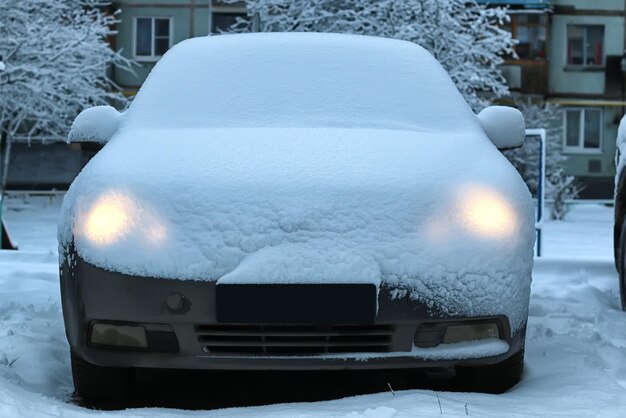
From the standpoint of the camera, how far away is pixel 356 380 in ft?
13.4

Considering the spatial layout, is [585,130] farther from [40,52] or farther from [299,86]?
[299,86]

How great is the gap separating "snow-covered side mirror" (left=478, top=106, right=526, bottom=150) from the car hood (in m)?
0.79

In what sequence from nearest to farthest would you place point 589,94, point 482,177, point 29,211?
point 482,177, point 29,211, point 589,94

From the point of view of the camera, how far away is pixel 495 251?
131 inches

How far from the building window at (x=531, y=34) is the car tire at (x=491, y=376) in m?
29.0

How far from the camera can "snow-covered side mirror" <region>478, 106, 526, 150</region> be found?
436cm

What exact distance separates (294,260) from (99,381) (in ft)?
2.83

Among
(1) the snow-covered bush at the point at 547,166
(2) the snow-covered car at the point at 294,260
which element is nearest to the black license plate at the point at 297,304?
(2) the snow-covered car at the point at 294,260

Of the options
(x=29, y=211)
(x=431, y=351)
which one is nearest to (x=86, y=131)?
(x=431, y=351)

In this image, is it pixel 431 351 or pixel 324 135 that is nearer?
pixel 431 351

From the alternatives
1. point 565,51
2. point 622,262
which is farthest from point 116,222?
point 565,51

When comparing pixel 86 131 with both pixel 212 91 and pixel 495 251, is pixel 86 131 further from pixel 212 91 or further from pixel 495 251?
pixel 495 251

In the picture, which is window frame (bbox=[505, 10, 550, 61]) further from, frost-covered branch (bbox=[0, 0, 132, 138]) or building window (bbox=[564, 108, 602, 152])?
frost-covered branch (bbox=[0, 0, 132, 138])

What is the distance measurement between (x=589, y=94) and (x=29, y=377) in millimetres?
29978
